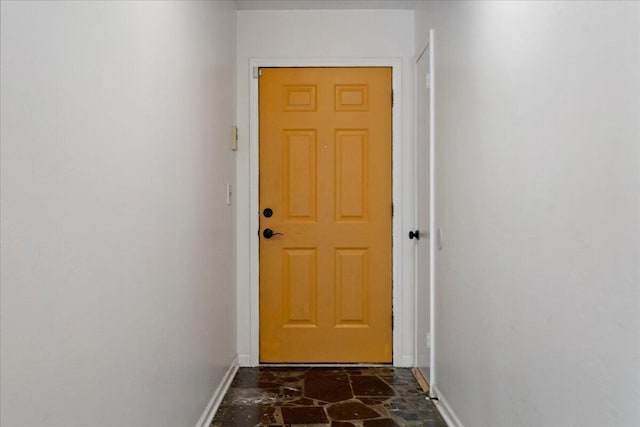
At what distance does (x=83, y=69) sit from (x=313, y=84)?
253cm

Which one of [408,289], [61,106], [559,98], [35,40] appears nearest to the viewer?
[35,40]

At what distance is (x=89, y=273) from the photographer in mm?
1362

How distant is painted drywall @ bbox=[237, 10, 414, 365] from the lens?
372 centimetres

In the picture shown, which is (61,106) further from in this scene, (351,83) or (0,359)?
(351,83)

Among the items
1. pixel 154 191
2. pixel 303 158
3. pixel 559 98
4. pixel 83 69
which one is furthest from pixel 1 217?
pixel 303 158

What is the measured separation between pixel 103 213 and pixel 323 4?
268 cm

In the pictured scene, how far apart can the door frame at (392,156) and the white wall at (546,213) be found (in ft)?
3.52

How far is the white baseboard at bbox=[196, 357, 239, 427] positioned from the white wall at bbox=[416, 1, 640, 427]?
126 centimetres

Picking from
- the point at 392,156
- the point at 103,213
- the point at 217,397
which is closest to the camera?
the point at 103,213

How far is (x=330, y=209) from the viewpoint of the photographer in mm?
3740

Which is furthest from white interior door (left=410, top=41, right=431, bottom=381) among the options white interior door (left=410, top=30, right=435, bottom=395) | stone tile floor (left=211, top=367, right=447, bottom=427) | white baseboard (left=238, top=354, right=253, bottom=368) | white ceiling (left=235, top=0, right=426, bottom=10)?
white baseboard (left=238, top=354, right=253, bottom=368)

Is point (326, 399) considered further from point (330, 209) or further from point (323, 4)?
point (323, 4)

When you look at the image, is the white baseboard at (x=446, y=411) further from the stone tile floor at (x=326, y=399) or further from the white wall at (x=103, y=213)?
the white wall at (x=103, y=213)

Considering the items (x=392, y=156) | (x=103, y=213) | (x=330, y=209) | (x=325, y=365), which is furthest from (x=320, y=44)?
(x=103, y=213)
